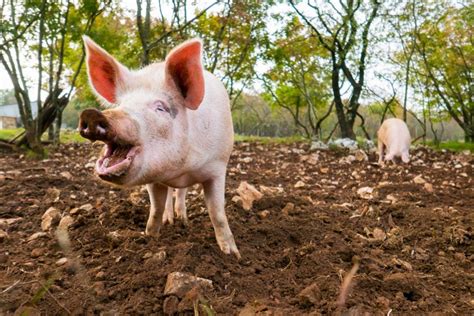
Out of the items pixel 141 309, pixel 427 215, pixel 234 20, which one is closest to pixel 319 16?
pixel 234 20

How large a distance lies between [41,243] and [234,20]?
14373mm

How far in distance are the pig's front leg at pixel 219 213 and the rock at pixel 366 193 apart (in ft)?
9.93

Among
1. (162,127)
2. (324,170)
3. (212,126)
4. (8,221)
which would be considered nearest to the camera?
(162,127)

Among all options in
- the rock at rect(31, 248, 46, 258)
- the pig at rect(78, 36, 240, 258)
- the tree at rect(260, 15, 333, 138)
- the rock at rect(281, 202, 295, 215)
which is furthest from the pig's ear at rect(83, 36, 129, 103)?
the tree at rect(260, 15, 333, 138)

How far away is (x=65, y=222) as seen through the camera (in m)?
3.56

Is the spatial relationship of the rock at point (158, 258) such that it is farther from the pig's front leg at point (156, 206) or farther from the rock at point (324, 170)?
the rock at point (324, 170)

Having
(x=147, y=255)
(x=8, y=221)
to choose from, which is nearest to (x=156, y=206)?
(x=147, y=255)

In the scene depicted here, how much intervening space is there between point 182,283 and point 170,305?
15 centimetres

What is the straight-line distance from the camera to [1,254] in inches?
122

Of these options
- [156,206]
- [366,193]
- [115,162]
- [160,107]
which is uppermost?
[160,107]

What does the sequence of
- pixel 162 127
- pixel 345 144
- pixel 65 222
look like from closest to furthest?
pixel 162 127 < pixel 65 222 < pixel 345 144

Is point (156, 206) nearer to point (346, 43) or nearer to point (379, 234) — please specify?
point (379, 234)

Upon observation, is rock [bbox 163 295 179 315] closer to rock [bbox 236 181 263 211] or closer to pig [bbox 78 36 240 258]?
pig [bbox 78 36 240 258]

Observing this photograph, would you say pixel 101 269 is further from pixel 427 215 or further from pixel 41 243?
pixel 427 215
